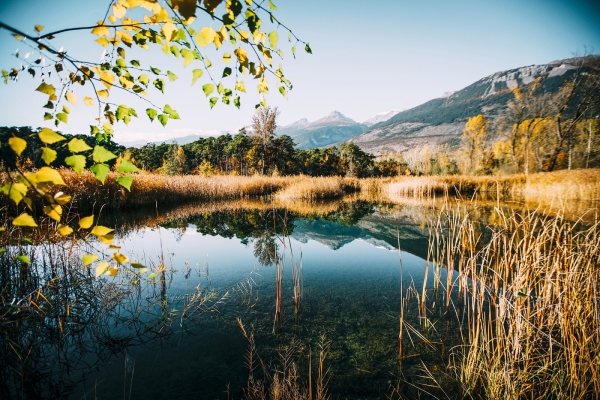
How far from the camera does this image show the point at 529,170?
22.7 metres

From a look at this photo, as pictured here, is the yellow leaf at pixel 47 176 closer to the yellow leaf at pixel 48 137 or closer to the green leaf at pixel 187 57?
the yellow leaf at pixel 48 137

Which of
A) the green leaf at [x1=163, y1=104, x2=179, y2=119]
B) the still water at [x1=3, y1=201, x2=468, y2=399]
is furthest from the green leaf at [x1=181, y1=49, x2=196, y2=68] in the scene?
the still water at [x1=3, y1=201, x2=468, y2=399]

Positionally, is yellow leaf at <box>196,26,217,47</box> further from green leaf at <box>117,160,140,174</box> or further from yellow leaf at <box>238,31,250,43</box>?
green leaf at <box>117,160,140,174</box>

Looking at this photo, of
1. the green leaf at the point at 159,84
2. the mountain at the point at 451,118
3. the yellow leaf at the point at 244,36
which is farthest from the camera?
the mountain at the point at 451,118

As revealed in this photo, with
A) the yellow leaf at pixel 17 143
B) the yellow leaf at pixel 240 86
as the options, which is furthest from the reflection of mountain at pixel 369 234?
the yellow leaf at pixel 17 143

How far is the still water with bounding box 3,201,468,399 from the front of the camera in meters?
2.05

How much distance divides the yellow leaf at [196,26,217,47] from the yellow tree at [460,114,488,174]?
115ft

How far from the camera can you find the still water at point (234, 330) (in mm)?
2053

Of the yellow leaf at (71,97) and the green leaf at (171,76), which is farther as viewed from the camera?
the green leaf at (171,76)

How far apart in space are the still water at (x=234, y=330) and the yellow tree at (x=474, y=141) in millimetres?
31029

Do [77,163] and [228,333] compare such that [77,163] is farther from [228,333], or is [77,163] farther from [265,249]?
[265,249]

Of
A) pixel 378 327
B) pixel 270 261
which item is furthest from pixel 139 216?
pixel 378 327

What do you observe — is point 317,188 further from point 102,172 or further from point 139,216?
point 102,172

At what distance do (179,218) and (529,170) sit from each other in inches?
1058
